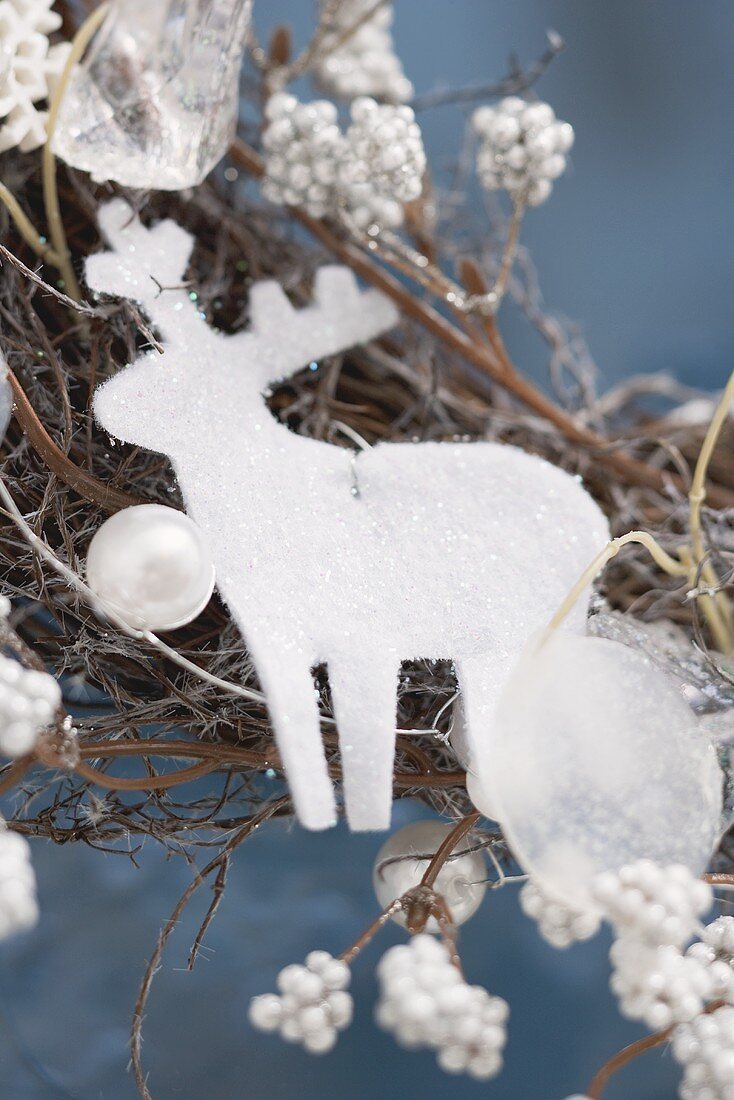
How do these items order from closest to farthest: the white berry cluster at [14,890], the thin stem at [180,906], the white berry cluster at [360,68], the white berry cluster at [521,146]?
the white berry cluster at [14,890]
the thin stem at [180,906]
the white berry cluster at [521,146]
the white berry cluster at [360,68]

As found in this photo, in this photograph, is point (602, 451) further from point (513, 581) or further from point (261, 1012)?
point (261, 1012)

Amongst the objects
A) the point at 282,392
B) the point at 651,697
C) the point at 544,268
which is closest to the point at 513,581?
the point at 651,697

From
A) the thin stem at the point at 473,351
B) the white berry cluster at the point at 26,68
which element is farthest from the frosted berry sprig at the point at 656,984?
the white berry cluster at the point at 26,68

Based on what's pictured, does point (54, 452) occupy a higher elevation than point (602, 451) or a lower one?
higher

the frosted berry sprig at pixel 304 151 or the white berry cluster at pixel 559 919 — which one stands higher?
the frosted berry sprig at pixel 304 151

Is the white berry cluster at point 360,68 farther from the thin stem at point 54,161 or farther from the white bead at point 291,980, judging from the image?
the white bead at point 291,980

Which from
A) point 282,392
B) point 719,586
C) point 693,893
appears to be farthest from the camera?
point 282,392

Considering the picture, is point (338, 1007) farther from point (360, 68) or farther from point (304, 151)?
point (360, 68)
